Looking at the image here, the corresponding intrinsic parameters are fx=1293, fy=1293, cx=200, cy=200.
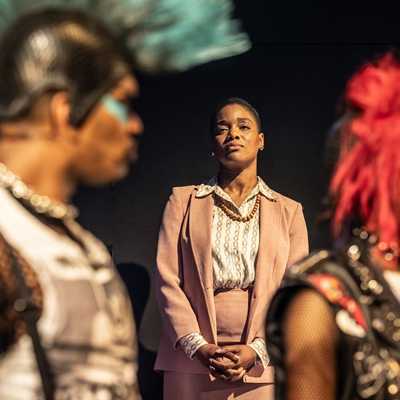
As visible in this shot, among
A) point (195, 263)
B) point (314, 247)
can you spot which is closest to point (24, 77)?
point (195, 263)

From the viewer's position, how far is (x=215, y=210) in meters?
4.79

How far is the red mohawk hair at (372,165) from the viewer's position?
97.4 inches

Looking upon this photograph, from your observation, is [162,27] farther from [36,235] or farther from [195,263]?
[195,263]

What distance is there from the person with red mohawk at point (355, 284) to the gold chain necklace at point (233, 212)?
7.07ft

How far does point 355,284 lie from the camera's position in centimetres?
240

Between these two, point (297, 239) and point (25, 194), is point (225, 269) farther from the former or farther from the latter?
point (25, 194)

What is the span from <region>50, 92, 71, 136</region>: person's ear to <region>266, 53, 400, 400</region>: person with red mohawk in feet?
1.73

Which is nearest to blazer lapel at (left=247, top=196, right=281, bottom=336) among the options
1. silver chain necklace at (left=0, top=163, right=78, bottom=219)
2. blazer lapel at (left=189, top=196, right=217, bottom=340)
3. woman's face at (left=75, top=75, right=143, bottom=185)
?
blazer lapel at (left=189, top=196, right=217, bottom=340)

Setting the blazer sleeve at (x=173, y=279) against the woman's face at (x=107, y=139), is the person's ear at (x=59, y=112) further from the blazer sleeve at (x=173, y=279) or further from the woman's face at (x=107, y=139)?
the blazer sleeve at (x=173, y=279)

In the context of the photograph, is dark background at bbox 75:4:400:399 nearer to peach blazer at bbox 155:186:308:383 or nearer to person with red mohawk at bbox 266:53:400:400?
peach blazer at bbox 155:186:308:383

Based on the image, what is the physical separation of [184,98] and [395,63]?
3.15 m

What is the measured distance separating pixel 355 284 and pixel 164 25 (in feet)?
1.95

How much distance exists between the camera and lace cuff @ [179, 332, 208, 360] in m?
4.64

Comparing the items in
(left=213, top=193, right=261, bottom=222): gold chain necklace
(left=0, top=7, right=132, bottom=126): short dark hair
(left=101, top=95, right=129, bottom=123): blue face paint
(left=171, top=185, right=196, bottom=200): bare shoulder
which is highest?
(left=0, top=7, right=132, bottom=126): short dark hair
